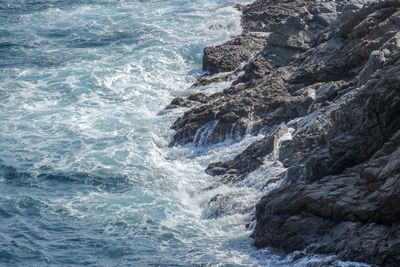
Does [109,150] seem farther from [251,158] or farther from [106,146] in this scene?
[251,158]

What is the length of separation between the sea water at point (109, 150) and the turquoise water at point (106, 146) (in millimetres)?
45

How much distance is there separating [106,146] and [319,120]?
754cm

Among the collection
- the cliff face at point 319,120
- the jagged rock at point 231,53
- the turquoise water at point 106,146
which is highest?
the cliff face at point 319,120

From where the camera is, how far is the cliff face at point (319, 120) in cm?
1345

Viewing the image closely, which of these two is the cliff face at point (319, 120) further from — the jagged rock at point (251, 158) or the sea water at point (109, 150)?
the sea water at point (109, 150)

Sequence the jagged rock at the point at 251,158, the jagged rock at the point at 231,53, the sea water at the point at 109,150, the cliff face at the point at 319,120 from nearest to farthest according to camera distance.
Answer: the cliff face at the point at 319,120 → the sea water at the point at 109,150 → the jagged rock at the point at 251,158 → the jagged rock at the point at 231,53

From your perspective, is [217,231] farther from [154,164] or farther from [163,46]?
[163,46]

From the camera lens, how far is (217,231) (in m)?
17.2

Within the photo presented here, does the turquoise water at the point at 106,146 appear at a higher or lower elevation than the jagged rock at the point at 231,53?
lower

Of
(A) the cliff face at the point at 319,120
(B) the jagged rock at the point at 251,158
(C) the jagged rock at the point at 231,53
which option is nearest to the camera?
(A) the cliff face at the point at 319,120

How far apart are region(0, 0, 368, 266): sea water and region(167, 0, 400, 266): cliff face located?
0.75 metres

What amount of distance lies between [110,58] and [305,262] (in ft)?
66.7

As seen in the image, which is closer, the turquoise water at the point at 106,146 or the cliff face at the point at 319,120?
the cliff face at the point at 319,120

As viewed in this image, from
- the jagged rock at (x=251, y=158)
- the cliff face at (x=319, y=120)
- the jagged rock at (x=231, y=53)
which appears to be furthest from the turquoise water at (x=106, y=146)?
the cliff face at (x=319, y=120)
